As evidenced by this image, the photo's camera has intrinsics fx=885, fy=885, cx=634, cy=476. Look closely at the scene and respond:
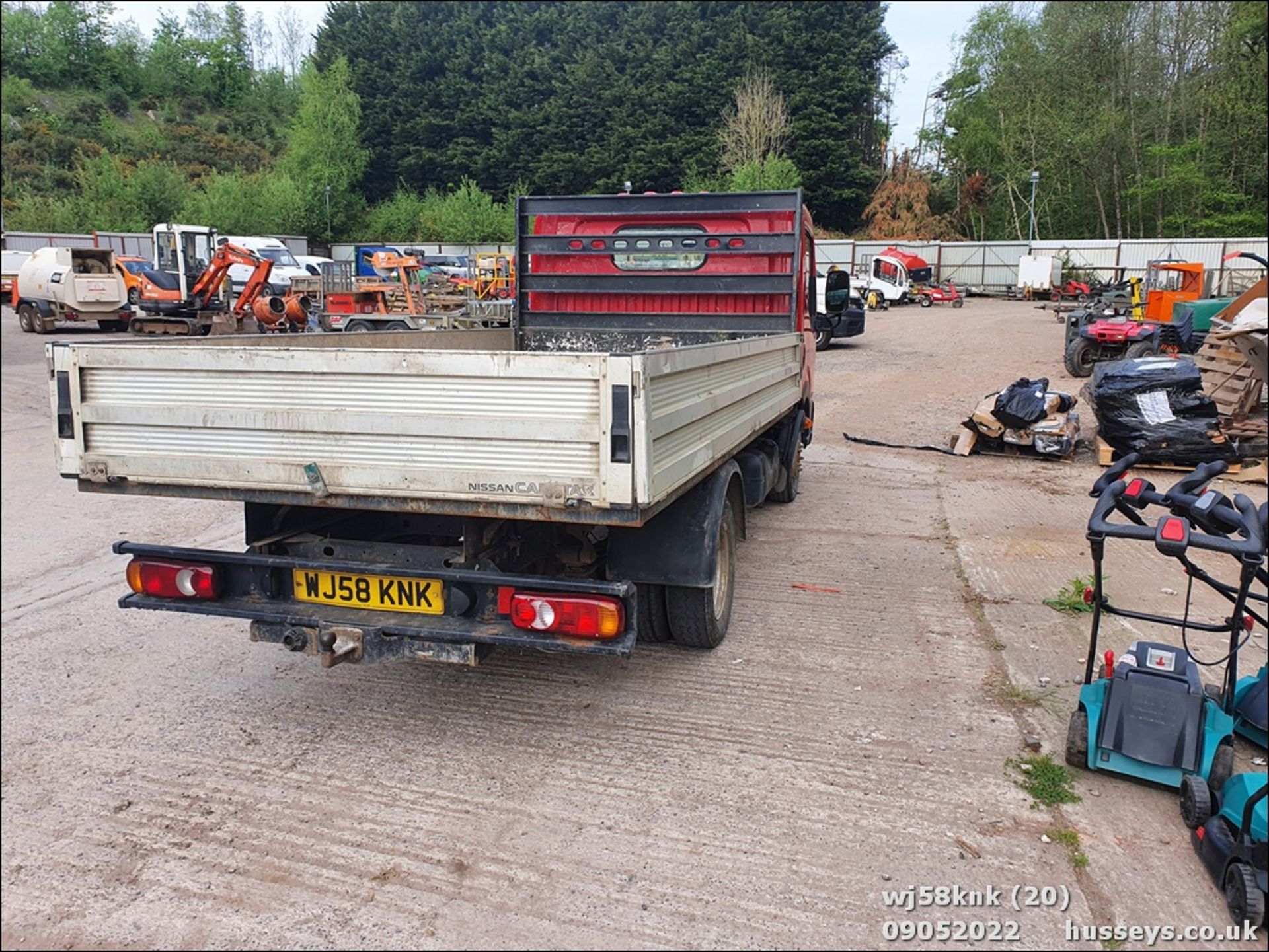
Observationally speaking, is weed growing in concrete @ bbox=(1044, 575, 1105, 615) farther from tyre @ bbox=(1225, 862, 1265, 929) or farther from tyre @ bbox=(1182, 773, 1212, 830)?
tyre @ bbox=(1225, 862, 1265, 929)

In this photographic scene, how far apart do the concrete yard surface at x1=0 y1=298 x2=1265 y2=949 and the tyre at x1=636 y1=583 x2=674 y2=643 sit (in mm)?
139

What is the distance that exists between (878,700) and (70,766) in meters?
3.41

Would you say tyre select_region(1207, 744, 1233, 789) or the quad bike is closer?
tyre select_region(1207, 744, 1233, 789)

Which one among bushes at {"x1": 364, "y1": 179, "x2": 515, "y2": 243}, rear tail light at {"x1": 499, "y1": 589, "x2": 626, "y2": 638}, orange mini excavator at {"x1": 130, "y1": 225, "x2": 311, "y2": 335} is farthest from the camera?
bushes at {"x1": 364, "y1": 179, "x2": 515, "y2": 243}

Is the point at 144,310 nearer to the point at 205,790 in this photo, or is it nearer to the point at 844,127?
the point at 205,790

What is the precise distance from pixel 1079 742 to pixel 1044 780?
21 centimetres

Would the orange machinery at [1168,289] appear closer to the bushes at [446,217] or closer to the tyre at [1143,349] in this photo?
the tyre at [1143,349]

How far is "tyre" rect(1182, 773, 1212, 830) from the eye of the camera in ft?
9.70

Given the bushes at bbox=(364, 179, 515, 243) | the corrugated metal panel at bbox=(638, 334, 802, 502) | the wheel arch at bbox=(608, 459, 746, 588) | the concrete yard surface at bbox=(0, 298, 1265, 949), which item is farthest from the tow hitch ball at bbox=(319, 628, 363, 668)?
the bushes at bbox=(364, 179, 515, 243)

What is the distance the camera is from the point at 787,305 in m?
6.96

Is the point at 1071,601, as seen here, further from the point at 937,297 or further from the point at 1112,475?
the point at 937,297

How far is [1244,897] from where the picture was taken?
100 inches

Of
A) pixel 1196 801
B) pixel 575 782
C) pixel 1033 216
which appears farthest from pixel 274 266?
pixel 1033 216

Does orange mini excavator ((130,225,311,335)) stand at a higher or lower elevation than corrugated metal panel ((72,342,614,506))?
higher
